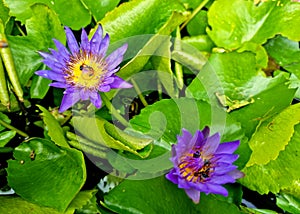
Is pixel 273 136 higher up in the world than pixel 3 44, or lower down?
lower down

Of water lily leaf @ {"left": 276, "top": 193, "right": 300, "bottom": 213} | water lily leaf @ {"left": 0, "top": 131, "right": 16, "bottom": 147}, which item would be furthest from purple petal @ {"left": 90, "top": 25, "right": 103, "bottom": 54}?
water lily leaf @ {"left": 276, "top": 193, "right": 300, "bottom": 213}

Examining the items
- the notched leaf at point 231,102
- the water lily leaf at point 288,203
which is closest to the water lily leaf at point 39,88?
the notched leaf at point 231,102

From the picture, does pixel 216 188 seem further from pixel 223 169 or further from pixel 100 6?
pixel 100 6

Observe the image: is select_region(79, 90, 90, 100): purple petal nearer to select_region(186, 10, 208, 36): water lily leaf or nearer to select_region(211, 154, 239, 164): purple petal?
select_region(211, 154, 239, 164): purple petal

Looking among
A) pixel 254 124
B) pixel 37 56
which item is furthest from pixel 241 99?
pixel 37 56

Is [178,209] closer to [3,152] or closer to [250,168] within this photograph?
[250,168]

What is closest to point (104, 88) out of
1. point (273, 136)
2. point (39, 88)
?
point (39, 88)
